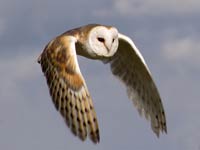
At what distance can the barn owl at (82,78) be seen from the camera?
1452 centimetres

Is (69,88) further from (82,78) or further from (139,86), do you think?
(139,86)

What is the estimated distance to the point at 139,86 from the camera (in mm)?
18297

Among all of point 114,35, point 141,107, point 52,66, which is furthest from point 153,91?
point 52,66

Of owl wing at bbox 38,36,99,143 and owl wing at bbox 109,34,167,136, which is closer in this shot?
owl wing at bbox 38,36,99,143

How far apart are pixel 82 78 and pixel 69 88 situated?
9.6 inches

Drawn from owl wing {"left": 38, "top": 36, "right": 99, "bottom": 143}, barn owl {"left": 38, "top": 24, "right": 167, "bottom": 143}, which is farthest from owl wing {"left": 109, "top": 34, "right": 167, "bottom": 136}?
owl wing {"left": 38, "top": 36, "right": 99, "bottom": 143}

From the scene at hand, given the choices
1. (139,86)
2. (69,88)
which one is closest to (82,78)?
(69,88)

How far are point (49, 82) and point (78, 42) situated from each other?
1110mm

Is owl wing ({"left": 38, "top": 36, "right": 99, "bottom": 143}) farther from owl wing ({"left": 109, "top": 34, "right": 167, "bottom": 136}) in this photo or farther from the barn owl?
owl wing ({"left": 109, "top": 34, "right": 167, "bottom": 136})

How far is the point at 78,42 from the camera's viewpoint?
16.0 metres

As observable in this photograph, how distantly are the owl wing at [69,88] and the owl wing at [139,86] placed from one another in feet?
8.54

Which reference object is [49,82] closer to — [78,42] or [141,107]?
[78,42]

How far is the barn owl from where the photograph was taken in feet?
47.6

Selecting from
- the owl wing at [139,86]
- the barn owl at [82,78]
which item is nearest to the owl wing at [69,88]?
the barn owl at [82,78]
